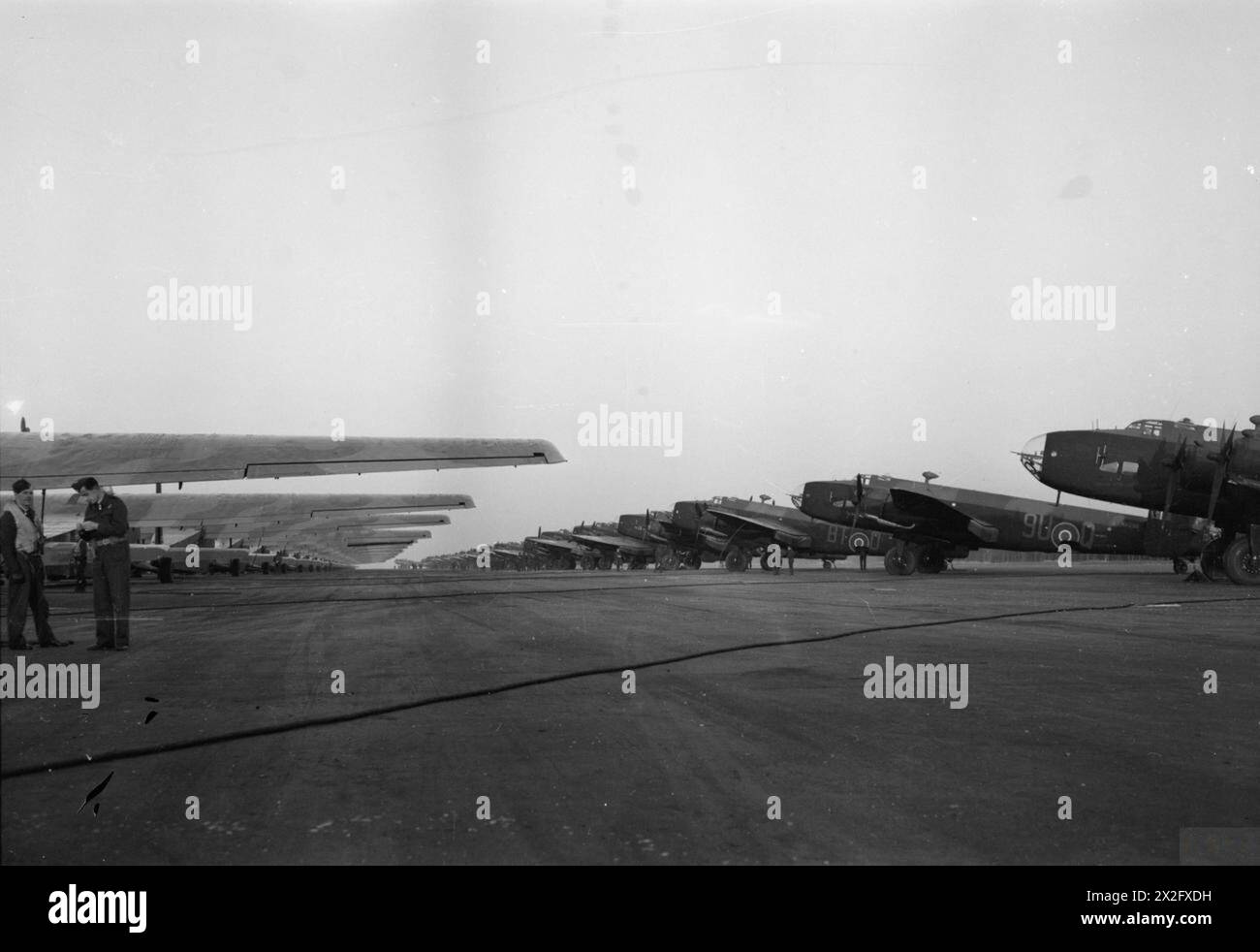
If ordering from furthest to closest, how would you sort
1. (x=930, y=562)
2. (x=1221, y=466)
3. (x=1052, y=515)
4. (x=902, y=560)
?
(x=930, y=562) → (x=902, y=560) → (x=1052, y=515) → (x=1221, y=466)

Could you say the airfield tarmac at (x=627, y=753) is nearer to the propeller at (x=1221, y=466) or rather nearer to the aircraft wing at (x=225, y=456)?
the aircraft wing at (x=225, y=456)

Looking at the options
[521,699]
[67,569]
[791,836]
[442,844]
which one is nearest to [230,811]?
[442,844]

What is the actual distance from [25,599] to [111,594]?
854 millimetres

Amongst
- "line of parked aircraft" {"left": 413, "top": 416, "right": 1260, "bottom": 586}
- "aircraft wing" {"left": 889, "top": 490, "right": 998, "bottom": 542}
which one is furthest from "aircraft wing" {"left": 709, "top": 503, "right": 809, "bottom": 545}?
"aircraft wing" {"left": 889, "top": 490, "right": 998, "bottom": 542}

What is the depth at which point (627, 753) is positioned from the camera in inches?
215

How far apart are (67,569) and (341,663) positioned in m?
28.5

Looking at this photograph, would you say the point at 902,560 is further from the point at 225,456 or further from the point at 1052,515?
the point at 225,456

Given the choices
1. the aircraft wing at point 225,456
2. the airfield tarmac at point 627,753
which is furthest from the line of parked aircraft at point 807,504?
the airfield tarmac at point 627,753

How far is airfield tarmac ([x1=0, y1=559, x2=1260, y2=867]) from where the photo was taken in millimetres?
3912

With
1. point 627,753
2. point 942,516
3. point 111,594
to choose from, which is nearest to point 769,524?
point 942,516

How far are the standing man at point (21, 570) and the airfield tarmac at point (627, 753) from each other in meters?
0.65

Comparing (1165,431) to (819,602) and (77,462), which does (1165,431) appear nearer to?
(819,602)

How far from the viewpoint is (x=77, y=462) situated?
46.8 feet

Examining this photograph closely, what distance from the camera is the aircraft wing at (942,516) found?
35031mm
